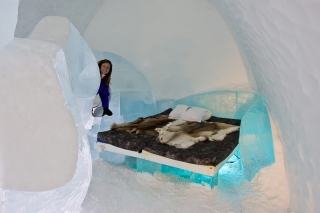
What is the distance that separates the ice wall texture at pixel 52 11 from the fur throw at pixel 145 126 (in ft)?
4.83

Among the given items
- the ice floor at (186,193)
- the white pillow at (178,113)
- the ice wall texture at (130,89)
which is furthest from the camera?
the ice wall texture at (130,89)

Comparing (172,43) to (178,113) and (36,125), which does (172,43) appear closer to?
(178,113)

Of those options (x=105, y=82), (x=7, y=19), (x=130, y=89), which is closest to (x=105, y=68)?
(x=105, y=82)

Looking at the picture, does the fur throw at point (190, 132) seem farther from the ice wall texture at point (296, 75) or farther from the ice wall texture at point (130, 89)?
the ice wall texture at point (130, 89)

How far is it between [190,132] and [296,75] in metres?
1.74

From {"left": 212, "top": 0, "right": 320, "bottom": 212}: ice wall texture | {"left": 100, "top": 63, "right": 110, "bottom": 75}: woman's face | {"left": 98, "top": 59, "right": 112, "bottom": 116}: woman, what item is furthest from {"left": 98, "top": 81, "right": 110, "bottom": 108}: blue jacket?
{"left": 212, "top": 0, "right": 320, "bottom": 212}: ice wall texture

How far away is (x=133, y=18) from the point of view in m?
4.29

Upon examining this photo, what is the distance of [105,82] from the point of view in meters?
3.59

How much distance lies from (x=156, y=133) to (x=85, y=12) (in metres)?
2.17

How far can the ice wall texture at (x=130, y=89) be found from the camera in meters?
4.30

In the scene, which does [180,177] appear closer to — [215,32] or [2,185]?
[2,185]

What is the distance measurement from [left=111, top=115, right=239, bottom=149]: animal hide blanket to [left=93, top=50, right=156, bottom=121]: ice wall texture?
0.73 meters

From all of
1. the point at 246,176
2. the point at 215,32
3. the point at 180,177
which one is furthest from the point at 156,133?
the point at 215,32

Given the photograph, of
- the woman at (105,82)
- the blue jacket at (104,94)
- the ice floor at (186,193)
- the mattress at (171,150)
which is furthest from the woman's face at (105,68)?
the ice floor at (186,193)
